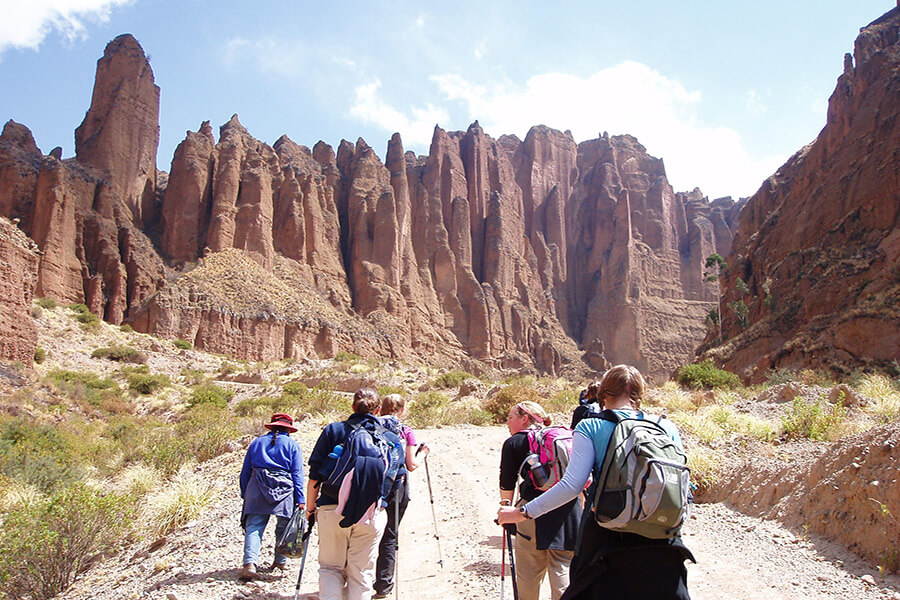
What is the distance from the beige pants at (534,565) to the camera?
417cm

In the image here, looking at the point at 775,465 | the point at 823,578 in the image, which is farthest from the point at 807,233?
the point at 823,578

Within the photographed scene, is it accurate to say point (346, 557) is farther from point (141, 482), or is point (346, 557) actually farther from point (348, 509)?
point (141, 482)

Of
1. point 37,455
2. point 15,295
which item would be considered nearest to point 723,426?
point 37,455

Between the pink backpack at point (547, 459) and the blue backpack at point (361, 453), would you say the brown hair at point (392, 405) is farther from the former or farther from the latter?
the pink backpack at point (547, 459)

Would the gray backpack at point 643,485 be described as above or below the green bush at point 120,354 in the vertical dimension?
below

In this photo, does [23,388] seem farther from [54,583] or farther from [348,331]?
[348,331]

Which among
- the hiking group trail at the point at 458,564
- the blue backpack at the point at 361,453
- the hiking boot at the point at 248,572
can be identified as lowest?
the hiking group trail at the point at 458,564

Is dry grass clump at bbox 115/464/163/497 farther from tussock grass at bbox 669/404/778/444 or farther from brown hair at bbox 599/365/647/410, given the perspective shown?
tussock grass at bbox 669/404/778/444

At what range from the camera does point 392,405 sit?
554cm

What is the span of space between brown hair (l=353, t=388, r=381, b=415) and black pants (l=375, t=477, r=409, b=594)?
0.88 m

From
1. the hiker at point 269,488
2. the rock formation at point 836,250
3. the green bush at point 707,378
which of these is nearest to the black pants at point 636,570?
the hiker at point 269,488

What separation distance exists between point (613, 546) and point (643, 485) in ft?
1.35

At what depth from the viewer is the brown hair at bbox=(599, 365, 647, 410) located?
3.22 metres

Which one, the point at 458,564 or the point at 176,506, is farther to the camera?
the point at 176,506
